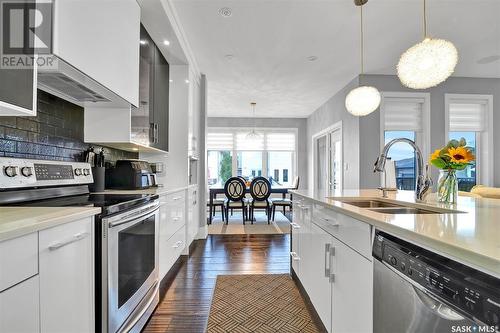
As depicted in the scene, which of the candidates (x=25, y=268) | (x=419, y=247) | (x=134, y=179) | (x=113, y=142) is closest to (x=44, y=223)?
(x=25, y=268)

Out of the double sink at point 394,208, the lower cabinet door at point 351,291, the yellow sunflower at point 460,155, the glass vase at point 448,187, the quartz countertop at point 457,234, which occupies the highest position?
the yellow sunflower at point 460,155

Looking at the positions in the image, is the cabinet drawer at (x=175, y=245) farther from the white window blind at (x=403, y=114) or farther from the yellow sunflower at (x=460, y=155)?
the white window blind at (x=403, y=114)

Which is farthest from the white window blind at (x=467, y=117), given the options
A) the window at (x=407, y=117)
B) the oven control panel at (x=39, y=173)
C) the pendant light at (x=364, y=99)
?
the oven control panel at (x=39, y=173)

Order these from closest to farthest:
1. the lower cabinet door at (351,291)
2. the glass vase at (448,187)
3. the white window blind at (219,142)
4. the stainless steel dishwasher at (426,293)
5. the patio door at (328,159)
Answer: the stainless steel dishwasher at (426,293)
the lower cabinet door at (351,291)
the glass vase at (448,187)
the patio door at (328,159)
the white window blind at (219,142)

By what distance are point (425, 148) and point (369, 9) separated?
9.40 ft

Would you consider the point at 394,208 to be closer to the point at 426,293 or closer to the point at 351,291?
the point at 351,291

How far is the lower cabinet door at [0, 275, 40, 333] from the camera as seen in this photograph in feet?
2.50

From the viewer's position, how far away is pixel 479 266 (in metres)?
0.58

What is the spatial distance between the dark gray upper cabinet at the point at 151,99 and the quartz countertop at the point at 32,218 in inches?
50.8

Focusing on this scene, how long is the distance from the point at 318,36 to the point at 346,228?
2639 mm

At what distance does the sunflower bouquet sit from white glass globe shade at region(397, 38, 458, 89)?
69 cm

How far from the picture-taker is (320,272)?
1717 mm

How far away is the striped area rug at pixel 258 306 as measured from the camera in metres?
1.88

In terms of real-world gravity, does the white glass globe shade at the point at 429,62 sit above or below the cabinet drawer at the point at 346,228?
above
